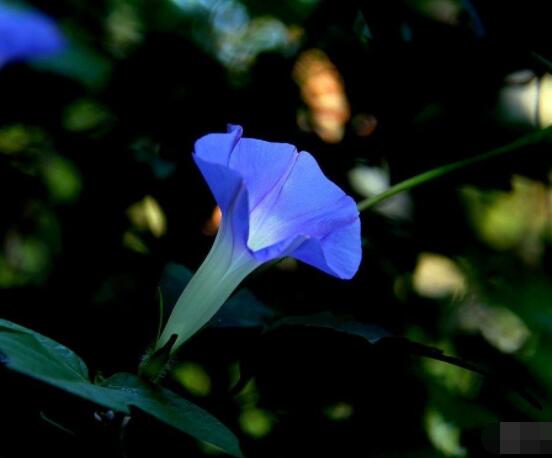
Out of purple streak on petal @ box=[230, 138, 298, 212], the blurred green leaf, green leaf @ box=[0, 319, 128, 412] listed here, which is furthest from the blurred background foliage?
green leaf @ box=[0, 319, 128, 412]

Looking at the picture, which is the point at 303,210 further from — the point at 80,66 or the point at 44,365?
Answer: the point at 80,66

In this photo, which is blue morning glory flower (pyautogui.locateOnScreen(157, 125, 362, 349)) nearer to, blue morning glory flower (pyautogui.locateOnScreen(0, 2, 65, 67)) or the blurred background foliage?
the blurred background foliage

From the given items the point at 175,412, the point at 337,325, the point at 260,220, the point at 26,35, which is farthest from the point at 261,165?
the point at 26,35

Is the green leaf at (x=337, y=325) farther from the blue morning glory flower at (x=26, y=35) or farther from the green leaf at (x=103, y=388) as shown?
the blue morning glory flower at (x=26, y=35)

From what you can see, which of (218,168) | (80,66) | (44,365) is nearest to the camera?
(44,365)

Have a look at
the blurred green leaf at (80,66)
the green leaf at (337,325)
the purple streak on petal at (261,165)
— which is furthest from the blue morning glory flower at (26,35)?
the green leaf at (337,325)

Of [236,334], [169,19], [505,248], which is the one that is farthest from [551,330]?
[169,19]
